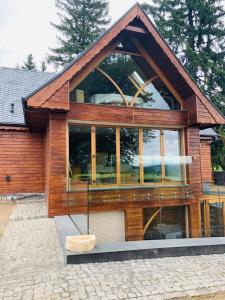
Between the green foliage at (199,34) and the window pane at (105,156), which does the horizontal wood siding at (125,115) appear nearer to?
the window pane at (105,156)

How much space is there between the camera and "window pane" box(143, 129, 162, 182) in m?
8.02

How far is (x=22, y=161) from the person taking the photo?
35.9 ft

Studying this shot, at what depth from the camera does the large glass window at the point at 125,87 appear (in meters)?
7.85

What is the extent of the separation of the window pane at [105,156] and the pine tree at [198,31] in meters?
14.5

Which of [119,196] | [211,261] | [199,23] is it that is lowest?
[211,261]

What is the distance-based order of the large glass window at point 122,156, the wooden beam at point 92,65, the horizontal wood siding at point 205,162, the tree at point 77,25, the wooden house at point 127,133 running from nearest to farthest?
1. the wooden house at point 127,133
2. the large glass window at point 122,156
3. the wooden beam at point 92,65
4. the horizontal wood siding at point 205,162
5. the tree at point 77,25

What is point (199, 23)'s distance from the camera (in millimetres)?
20844

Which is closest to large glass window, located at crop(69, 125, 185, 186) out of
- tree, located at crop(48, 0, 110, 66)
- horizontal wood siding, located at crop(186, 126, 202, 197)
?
horizontal wood siding, located at crop(186, 126, 202, 197)

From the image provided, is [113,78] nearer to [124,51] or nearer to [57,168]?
[124,51]

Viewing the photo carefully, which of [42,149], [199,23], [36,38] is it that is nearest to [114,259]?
[42,149]

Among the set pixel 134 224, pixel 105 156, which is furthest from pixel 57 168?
pixel 134 224

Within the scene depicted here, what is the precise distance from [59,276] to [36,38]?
38127 millimetres

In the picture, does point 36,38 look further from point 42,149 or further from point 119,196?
point 119,196

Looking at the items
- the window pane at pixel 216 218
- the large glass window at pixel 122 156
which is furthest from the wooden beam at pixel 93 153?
the window pane at pixel 216 218
